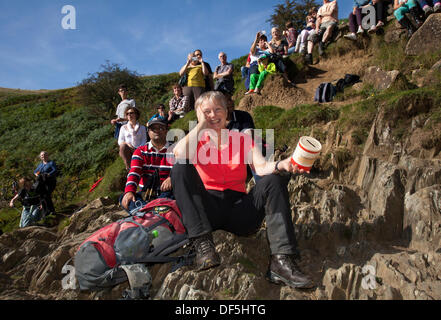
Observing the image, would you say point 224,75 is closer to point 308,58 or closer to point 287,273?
point 308,58

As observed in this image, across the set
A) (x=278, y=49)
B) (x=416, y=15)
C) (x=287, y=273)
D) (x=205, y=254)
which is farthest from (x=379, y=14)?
(x=205, y=254)

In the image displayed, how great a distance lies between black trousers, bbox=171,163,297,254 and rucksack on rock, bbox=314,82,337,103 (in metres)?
5.70

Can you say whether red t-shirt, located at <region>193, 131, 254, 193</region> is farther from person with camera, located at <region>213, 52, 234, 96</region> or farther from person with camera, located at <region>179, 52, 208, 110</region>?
person with camera, located at <region>213, 52, 234, 96</region>

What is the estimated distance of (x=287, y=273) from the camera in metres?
2.28

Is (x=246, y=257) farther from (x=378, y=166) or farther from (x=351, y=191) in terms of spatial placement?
(x=378, y=166)

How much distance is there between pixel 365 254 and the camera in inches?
110

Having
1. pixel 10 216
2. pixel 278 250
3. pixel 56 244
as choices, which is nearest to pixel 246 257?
pixel 278 250

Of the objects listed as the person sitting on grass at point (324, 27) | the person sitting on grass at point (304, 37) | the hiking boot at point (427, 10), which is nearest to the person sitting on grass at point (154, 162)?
the person sitting on grass at point (324, 27)

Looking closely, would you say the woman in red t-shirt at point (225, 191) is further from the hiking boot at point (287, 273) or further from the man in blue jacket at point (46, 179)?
the man in blue jacket at point (46, 179)

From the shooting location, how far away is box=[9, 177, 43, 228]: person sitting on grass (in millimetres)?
7316

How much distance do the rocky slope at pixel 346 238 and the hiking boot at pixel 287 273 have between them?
74mm

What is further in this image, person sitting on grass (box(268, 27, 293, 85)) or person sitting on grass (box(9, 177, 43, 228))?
person sitting on grass (box(268, 27, 293, 85))

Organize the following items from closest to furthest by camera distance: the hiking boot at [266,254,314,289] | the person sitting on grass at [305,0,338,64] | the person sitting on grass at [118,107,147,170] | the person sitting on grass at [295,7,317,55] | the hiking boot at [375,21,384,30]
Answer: the hiking boot at [266,254,314,289] → the person sitting on grass at [118,107,147,170] → the hiking boot at [375,21,384,30] → the person sitting on grass at [305,0,338,64] → the person sitting on grass at [295,7,317,55]

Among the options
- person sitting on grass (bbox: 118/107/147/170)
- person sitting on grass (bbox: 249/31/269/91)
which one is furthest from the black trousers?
person sitting on grass (bbox: 249/31/269/91)
